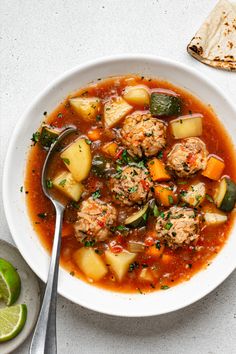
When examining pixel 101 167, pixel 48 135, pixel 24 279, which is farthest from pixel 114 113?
pixel 24 279

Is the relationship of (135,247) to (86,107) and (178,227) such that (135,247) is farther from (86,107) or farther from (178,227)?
(86,107)

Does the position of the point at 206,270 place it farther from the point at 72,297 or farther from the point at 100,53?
the point at 100,53

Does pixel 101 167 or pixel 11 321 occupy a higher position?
pixel 101 167

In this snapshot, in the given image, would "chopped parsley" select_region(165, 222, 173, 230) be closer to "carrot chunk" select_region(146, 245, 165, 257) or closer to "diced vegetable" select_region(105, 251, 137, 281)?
"carrot chunk" select_region(146, 245, 165, 257)

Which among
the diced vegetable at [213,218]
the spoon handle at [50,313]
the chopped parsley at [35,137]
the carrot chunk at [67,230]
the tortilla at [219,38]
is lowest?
the spoon handle at [50,313]

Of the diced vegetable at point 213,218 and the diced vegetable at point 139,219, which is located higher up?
the diced vegetable at point 139,219

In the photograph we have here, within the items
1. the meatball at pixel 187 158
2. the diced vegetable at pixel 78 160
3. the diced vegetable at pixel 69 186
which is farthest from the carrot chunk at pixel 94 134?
the meatball at pixel 187 158

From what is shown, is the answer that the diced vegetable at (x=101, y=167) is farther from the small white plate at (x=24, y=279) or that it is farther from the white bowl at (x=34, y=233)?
the small white plate at (x=24, y=279)
